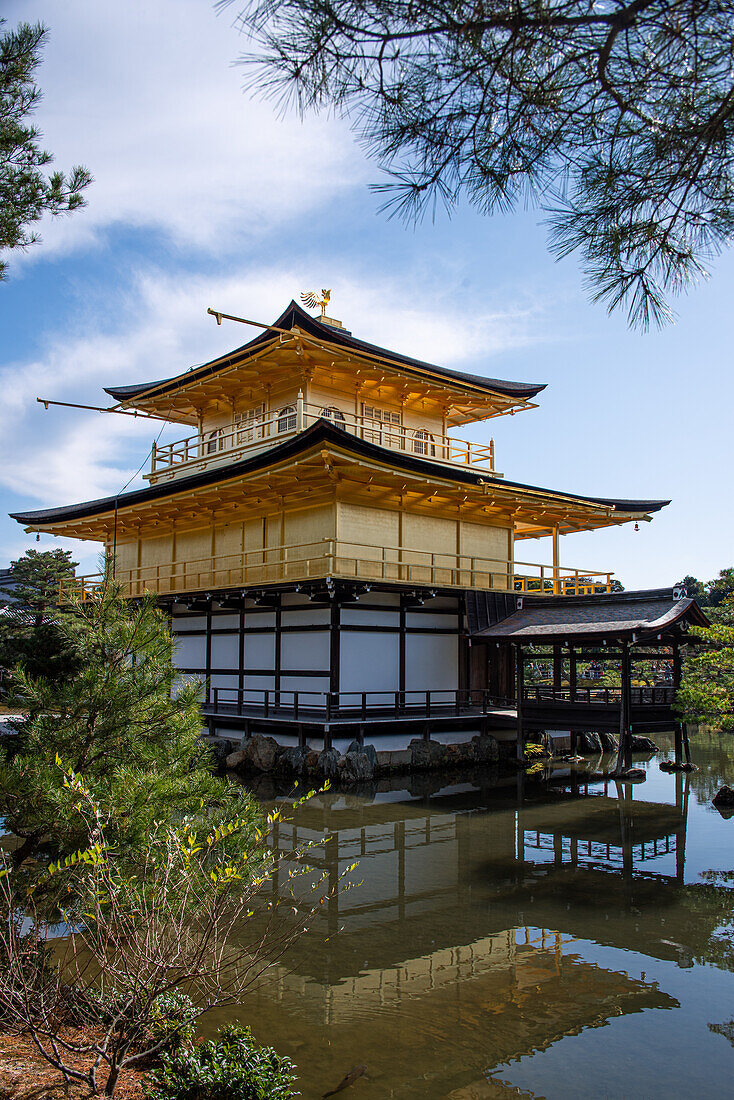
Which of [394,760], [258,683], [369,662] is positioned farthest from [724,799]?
[258,683]

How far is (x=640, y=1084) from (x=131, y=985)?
3.56 m

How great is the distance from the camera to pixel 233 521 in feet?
76.3

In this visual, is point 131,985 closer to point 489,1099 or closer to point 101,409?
point 489,1099

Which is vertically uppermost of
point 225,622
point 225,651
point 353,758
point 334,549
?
point 334,549

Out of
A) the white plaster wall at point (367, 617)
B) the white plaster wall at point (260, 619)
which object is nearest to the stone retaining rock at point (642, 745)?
the white plaster wall at point (367, 617)

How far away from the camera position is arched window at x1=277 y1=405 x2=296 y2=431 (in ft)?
72.5

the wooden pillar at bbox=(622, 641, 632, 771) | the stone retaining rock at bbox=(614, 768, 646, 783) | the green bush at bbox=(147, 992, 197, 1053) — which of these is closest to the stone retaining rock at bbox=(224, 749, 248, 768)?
the stone retaining rock at bbox=(614, 768, 646, 783)

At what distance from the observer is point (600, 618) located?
59.8 ft

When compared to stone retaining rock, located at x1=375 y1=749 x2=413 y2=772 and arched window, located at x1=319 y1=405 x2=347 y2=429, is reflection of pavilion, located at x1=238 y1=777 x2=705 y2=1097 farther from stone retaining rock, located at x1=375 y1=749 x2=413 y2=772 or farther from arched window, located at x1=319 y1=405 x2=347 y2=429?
arched window, located at x1=319 y1=405 x2=347 y2=429

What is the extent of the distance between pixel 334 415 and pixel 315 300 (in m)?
5.23

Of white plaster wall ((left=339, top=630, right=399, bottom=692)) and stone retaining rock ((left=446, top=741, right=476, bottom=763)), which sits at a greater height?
Answer: white plaster wall ((left=339, top=630, right=399, bottom=692))

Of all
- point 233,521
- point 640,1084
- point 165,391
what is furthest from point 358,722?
point 165,391

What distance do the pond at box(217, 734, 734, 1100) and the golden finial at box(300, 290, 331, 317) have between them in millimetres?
17546

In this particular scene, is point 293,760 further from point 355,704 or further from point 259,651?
point 259,651
